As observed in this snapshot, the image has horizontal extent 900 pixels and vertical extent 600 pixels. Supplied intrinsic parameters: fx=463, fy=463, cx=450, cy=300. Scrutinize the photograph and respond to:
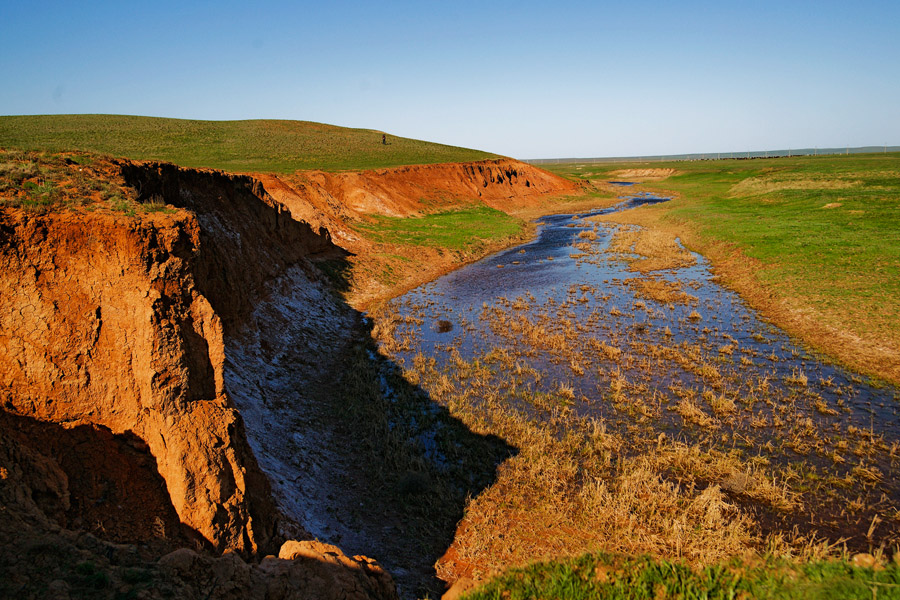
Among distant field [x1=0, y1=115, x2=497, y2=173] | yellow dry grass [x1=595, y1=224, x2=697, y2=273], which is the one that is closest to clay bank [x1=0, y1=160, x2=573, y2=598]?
yellow dry grass [x1=595, y1=224, x2=697, y2=273]

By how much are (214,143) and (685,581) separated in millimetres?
76797

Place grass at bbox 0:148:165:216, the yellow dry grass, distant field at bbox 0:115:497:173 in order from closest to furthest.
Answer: grass at bbox 0:148:165:216 < the yellow dry grass < distant field at bbox 0:115:497:173

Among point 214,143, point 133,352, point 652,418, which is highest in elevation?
point 214,143

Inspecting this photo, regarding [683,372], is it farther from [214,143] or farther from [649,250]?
[214,143]

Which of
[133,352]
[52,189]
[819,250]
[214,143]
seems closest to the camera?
[133,352]

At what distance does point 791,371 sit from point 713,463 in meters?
7.99

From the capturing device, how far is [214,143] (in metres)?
67.5

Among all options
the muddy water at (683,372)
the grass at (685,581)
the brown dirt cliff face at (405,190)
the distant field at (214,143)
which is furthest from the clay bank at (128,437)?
the distant field at (214,143)

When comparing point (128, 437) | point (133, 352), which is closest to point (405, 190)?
point (133, 352)

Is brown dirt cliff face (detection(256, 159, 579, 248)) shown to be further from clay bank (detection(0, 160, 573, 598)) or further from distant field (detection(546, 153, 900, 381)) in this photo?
clay bank (detection(0, 160, 573, 598))

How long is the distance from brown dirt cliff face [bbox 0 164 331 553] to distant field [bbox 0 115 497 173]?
40.5 m

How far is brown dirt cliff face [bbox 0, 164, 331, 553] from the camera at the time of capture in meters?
6.86

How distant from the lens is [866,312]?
20.6 m

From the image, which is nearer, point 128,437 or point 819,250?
point 128,437
